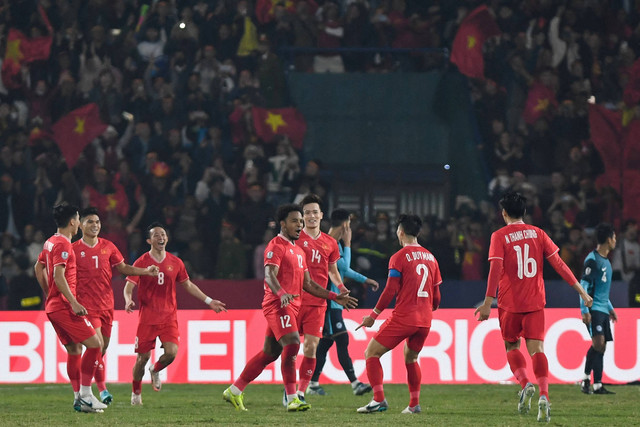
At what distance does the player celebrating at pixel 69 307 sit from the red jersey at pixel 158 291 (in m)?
1.01

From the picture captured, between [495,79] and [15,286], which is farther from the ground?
[495,79]

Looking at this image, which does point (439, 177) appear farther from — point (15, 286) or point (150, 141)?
point (15, 286)

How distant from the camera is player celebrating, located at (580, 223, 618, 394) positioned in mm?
13094

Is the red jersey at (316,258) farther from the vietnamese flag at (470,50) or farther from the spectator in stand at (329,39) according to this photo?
the vietnamese flag at (470,50)

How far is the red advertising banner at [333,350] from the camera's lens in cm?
1466

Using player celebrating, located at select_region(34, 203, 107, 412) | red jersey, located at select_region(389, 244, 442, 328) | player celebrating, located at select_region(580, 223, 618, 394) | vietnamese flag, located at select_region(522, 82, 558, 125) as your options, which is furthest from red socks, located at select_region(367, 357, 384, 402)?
vietnamese flag, located at select_region(522, 82, 558, 125)

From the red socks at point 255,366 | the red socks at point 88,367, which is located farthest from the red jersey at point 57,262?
the red socks at point 255,366

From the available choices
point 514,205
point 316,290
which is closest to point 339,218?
point 316,290

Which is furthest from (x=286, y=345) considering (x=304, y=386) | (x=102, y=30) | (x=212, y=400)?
(x=102, y=30)

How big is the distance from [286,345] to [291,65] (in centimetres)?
1054

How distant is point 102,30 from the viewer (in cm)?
2084

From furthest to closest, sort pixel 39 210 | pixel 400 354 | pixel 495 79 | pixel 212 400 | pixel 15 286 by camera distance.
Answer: pixel 495 79 → pixel 39 210 → pixel 15 286 → pixel 400 354 → pixel 212 400

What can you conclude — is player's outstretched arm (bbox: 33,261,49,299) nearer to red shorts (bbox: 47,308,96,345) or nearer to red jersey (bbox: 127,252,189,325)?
red shorts (bbox: 47,308,96,345)

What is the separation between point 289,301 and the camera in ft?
33.6
